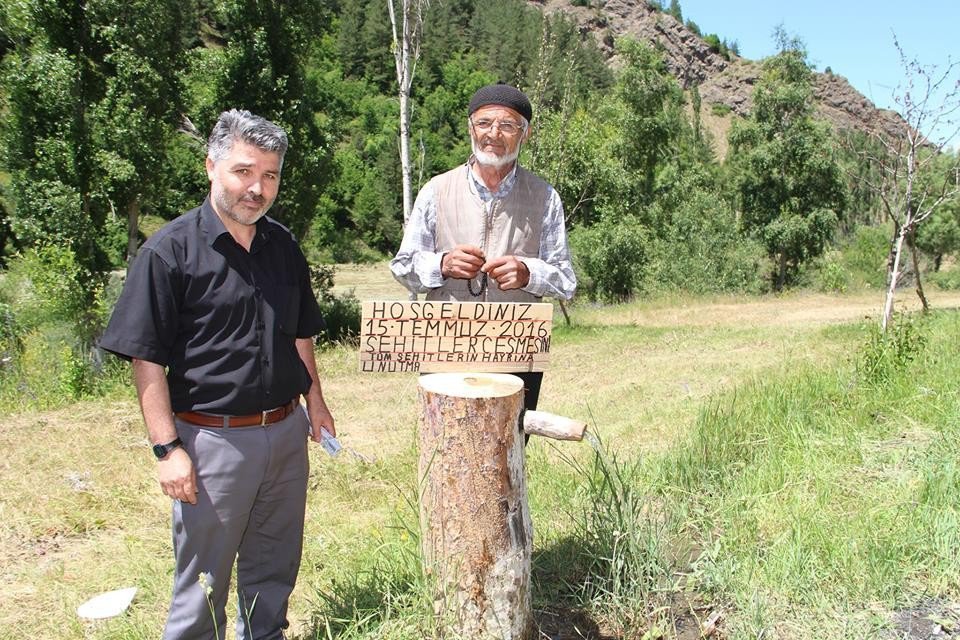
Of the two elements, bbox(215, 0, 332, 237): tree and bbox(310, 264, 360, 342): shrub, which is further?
bbox(310, 264, 360, 342): shrub

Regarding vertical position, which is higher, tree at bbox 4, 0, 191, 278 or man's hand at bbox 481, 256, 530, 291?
tree at bbox 4, 0, 191, 278

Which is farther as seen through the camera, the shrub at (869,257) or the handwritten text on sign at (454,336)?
the shrub at (869,257)

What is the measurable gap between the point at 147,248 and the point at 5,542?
3.10 meters

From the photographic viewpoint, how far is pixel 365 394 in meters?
8.68

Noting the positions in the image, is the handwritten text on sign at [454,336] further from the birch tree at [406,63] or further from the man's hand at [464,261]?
the birch tree at [406,63]

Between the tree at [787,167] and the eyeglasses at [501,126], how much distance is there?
2514 cm

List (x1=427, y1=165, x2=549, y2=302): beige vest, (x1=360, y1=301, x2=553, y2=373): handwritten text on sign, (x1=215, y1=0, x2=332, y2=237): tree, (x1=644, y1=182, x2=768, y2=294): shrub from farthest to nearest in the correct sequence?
(x1=644, y1=182, x2=768, y2=294): shrub < (x1=215, y1=0, x2=332, y2=237): tree < (x1=427, y1=165, x2=549, y2=302): beige vest < (x1=360, y1=301, x2=553, y2=373): handwritten text on sign

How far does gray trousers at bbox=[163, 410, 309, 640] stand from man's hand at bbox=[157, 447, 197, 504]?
83 mm

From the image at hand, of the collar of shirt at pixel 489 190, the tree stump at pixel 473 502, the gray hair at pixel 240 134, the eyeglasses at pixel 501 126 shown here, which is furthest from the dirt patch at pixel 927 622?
the gray hair at pixel 240 134

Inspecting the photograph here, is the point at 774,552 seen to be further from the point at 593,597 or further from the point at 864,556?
the point at 593,597

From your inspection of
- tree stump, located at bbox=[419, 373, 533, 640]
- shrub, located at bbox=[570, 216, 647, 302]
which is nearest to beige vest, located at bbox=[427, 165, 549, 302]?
tree stump, located at bbox=[419, 373, 533, 640]

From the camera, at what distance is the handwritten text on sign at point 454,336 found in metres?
2.39

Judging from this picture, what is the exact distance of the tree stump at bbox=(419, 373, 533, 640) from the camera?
7.48 ft

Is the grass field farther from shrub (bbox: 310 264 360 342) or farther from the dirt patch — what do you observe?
shrub (bbox: 310 264 360 342)
